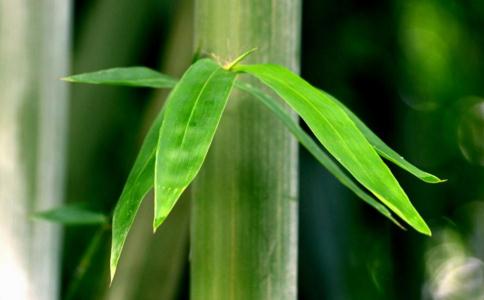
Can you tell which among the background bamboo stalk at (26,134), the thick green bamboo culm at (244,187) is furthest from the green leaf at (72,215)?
the thick green bamboo culm at (244,187)

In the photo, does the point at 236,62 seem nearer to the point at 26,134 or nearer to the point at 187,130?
the point at 187,130

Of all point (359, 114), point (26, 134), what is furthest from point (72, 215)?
point (359, 114)

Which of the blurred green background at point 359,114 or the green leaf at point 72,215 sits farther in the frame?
the blurred green background at point 359,114

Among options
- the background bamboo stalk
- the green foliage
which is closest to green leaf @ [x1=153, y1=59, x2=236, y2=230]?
the green foliage

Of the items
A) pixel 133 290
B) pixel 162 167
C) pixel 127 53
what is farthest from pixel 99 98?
pixel 162 167

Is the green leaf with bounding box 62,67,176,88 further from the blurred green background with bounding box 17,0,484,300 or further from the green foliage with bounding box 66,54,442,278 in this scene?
the blurred green background with bounding box 17,0,484,300

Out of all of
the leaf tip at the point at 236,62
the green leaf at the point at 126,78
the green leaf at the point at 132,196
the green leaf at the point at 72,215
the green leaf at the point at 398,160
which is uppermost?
the leaf tip at the point at 236,62

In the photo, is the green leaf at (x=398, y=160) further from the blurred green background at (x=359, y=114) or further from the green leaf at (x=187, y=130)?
the blurred green background at (x=359, y=114)
